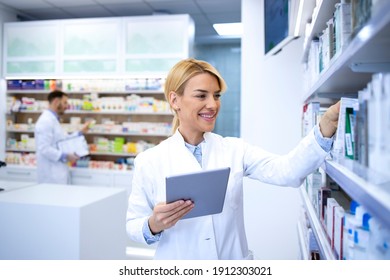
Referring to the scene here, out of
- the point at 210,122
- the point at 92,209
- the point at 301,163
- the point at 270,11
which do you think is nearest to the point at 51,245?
the point at 92,209

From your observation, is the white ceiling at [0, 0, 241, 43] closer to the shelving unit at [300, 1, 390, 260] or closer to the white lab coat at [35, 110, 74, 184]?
the white lab coat at [35, 110, 74, 184]

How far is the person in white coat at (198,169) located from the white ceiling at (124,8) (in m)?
3.79

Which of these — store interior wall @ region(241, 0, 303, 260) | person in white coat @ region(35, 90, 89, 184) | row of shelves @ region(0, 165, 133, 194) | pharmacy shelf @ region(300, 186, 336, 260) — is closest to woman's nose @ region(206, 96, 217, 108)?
pharmacy shelf @ region(300, 186, 336, 260)

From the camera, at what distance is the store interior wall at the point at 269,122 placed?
150 inches

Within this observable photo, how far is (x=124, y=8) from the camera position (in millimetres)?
5359

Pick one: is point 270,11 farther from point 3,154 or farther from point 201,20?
point 3,154

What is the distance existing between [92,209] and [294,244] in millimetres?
2321

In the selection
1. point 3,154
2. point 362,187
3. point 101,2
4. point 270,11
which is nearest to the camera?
point 362,187

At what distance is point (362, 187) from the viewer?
0.86 meters

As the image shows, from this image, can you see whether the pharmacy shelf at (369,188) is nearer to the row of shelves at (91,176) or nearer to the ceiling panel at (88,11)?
the row of shelves at (91,176)

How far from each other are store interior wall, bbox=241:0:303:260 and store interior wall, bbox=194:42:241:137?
11.9ft

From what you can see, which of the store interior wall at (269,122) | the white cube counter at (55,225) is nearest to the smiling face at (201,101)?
the white cube counter at (55,225)

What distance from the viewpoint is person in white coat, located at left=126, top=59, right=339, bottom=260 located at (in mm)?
1540

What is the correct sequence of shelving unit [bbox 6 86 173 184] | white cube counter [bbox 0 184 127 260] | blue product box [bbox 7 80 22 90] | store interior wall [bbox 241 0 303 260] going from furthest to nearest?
1. blue product box [bbox 7 80 22 90]
2. shelving unit [bbox 6 86 173 184]
3. store interior wall [bbox 241 0 303 260]
4. white cube counter [bbox 0 184 127 260]
